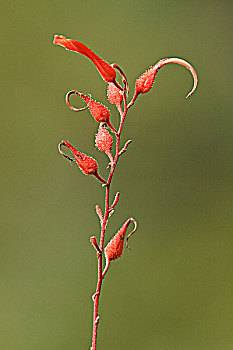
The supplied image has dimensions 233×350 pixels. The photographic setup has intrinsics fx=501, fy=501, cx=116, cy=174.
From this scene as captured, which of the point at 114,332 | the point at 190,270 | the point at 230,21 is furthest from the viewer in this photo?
the point at 230,21

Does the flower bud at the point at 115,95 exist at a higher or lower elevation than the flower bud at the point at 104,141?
higher


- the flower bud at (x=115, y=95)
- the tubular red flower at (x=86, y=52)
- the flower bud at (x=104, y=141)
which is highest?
the tubular red flower at (x=86, y=52)

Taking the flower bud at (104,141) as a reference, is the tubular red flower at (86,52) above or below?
above

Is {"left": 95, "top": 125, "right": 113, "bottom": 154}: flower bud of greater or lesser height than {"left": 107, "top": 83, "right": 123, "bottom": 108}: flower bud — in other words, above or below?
below

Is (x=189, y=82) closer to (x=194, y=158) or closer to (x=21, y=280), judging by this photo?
(x=194, y=158)

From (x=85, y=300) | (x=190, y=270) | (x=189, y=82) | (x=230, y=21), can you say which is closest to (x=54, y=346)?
(x=85, y=300)

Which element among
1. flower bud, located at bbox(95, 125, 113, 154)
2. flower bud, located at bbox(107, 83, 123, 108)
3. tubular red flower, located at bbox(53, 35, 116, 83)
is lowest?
flower bud, located at bbox(95, 125, 113, 154)

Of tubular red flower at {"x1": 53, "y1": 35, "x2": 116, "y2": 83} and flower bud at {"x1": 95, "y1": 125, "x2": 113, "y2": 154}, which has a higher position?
tubular red flower at {"x1": 53, "y1": 35, "x2": 116, "y2": 83}

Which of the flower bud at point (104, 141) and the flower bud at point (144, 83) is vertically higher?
the flower bud at point (144, 83)
